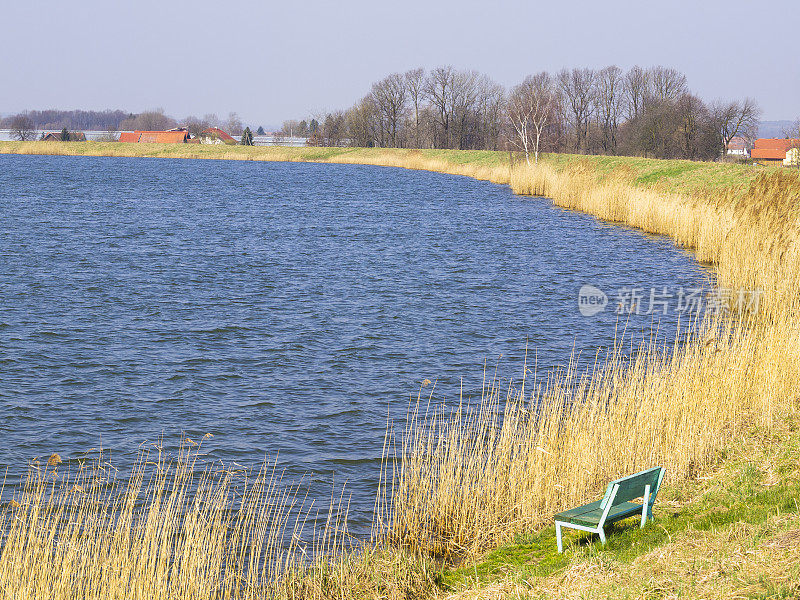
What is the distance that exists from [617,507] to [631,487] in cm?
23

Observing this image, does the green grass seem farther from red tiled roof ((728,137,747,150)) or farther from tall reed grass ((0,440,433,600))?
red tiled roof ((728,137,747,150))

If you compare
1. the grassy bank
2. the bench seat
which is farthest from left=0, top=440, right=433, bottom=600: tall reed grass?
the bench seat

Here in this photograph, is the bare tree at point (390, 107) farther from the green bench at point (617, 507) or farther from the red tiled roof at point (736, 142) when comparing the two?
the green bench at point (617, 507)

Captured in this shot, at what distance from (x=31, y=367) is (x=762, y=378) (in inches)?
391

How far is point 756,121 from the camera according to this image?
74.2 meters

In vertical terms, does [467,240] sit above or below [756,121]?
below

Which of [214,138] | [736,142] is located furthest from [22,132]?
[736,142]

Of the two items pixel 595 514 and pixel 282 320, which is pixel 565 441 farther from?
pixel 282 320

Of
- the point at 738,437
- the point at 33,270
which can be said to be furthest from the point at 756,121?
the point at 738,437

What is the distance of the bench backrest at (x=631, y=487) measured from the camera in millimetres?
5820

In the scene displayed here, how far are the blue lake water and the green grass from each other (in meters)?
1.79

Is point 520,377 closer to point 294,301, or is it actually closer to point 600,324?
point 600,324

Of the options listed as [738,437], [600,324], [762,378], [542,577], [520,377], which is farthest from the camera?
[600,324]

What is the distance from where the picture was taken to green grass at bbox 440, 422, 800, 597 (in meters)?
5.74
